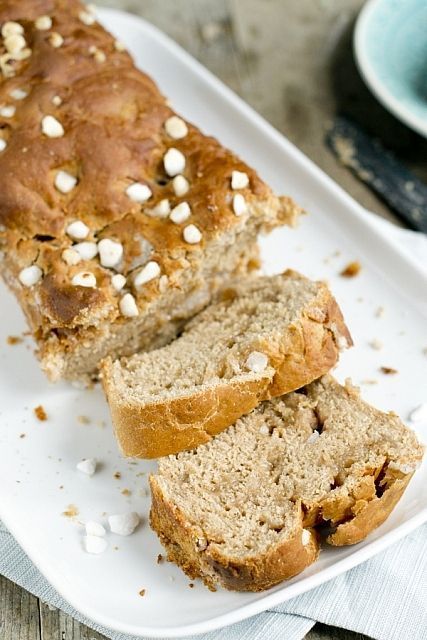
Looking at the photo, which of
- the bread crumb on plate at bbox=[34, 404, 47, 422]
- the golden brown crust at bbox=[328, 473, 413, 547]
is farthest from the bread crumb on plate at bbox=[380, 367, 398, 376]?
the bread crumb on plate at bbox=[34, 404, 47, 422]

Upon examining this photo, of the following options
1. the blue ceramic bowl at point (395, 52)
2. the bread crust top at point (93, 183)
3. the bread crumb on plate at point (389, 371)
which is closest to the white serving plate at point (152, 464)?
the bread crumb on plate at point (389, 371)

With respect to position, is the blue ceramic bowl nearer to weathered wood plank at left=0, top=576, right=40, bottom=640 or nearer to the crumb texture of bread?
the crumb texture of bread

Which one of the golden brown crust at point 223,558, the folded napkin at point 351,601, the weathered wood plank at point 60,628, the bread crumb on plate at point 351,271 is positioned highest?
the bread crumb on plate at point 351,271

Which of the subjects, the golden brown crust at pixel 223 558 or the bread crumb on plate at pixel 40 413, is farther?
the bread crumb on plate at pixel 40 413

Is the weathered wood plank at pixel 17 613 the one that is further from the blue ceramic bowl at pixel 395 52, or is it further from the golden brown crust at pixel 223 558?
the blue ceramic bowl at pixel 395 52

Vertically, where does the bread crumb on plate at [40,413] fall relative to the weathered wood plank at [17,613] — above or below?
above

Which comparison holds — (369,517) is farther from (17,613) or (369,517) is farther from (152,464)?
(17,613)
